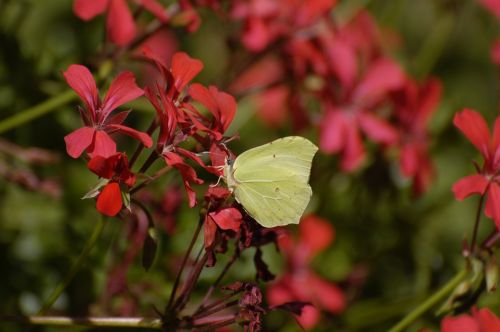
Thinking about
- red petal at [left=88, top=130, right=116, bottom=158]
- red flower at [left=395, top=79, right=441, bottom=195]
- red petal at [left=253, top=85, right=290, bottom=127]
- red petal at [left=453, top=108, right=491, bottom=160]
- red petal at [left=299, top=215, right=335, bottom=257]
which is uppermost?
red petal at [left=88, top=130, right=116, bottom=158]

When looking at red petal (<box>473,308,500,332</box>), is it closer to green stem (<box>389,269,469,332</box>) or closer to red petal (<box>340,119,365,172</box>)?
green stem (<box>389,269,469,332</box>)

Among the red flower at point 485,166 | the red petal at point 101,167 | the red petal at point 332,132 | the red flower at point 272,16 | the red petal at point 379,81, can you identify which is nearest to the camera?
the red petal at point 101,167

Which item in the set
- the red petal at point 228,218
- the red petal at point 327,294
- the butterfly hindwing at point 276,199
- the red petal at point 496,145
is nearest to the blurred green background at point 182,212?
the red petal at point 327,294

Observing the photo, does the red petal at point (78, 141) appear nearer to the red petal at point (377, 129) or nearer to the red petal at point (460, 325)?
the red petal at point (460, 325)

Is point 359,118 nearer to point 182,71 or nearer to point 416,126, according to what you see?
point 416,126

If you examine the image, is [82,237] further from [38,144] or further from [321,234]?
[321,234]

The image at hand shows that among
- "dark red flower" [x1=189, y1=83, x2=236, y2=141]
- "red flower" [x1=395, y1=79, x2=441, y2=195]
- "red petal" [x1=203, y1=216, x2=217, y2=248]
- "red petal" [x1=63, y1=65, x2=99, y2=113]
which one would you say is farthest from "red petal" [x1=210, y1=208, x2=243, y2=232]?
"red flower" [x1=395, y1=79, x2=441, y2=195]
